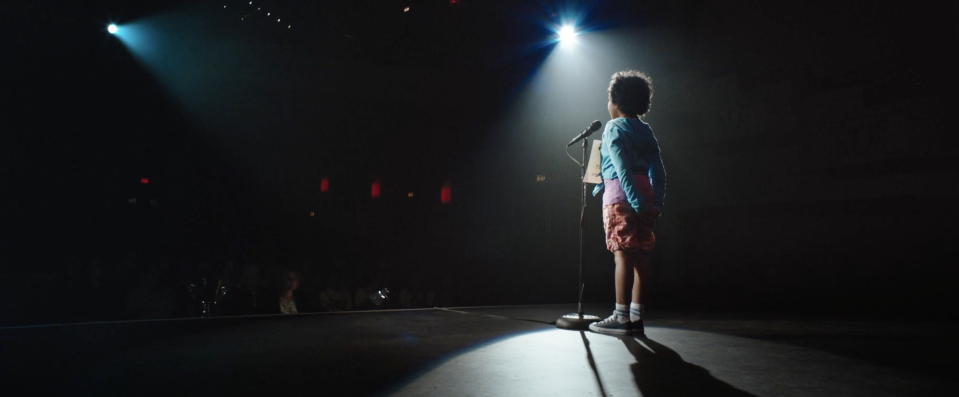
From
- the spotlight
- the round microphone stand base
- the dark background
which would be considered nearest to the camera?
the round microphone stand base

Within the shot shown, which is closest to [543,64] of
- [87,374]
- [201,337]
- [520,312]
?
[520,312]

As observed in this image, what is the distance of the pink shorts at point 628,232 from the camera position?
2338mm

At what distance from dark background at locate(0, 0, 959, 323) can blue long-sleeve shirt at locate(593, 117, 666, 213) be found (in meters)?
1.67

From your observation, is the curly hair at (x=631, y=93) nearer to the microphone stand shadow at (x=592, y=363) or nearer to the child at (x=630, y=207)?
the child at (x=630, y=207)

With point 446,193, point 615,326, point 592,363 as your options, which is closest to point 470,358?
point 592,363

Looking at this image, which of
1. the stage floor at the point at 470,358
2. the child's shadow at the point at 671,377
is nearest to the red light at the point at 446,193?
the stage floor at the point at 470,358

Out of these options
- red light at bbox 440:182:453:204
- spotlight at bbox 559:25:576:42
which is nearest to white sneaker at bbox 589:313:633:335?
spotlight at bbox 559:25:576:42

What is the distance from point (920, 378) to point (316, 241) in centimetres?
857

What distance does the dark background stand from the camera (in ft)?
16.7

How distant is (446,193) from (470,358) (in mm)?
8262

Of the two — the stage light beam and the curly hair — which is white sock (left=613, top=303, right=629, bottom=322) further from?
the stage light beam

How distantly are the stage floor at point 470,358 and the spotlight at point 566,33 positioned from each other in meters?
4.04

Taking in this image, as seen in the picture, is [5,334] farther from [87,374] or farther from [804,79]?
[804,79]

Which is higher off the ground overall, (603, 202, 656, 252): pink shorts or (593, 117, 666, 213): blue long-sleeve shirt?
(593, 117, 666, 213): blue long-sleeve shirt
